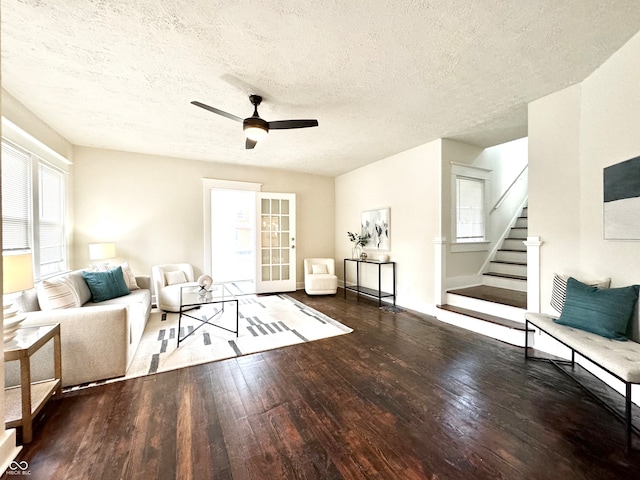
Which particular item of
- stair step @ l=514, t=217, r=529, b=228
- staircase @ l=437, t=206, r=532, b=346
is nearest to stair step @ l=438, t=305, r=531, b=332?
staircase @ l=437, t=206, r=532, b=346

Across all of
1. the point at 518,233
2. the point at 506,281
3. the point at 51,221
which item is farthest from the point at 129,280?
the point at 518,233

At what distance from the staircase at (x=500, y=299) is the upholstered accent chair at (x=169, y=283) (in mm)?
4004

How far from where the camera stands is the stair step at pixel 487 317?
2.98m

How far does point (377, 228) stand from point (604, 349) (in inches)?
139

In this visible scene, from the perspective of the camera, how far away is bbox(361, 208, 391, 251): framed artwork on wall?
15.9 ft

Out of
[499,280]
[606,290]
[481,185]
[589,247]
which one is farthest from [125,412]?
[481,185]

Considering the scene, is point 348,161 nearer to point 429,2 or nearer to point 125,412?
point 429,2

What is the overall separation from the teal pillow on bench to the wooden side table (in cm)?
394

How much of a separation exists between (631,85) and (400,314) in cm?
336

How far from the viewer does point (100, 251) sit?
383 centimetres

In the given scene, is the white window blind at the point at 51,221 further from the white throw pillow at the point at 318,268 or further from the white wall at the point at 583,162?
the white wall at the point at 583,162

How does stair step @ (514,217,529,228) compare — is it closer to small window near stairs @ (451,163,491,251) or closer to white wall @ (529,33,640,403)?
small window near stairs @ (451,163,491,251)

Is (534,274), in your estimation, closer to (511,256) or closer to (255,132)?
(511,256)

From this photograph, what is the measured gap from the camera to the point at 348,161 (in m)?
5.10
